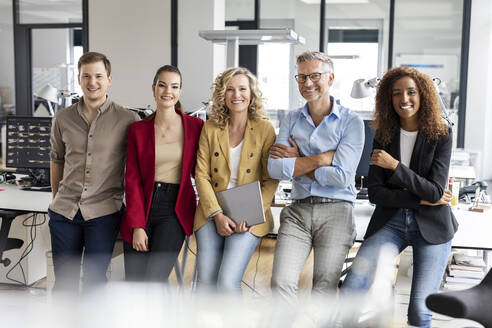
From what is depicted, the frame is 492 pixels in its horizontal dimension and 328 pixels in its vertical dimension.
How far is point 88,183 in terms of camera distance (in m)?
2.29

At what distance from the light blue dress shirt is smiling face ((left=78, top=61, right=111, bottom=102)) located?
0.81m

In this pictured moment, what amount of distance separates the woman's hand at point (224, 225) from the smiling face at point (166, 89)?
0.53m

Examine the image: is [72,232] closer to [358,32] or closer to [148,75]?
[148,75]

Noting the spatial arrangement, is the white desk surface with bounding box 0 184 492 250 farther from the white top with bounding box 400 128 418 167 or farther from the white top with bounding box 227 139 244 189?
the white top with bounding box 227 139 244 189

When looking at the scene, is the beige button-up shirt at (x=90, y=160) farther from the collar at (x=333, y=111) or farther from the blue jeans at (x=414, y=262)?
the blue jeans at (x=414, y=262)

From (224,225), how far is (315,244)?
1.26ft

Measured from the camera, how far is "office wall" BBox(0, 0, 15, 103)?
820cm

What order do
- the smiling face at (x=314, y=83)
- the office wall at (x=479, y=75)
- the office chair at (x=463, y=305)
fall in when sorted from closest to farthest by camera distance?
the office chair at (x=463, y=305) → the smiling face at (x=314, y=83) → the office wall at (x=479, y=75)

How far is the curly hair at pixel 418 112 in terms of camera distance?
203cm

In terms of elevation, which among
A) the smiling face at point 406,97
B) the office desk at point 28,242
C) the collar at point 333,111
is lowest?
the office desk at point 28,242

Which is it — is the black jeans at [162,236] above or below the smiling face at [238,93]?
below

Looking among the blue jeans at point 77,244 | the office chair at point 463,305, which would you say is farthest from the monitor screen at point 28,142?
the office chair at point 463,305

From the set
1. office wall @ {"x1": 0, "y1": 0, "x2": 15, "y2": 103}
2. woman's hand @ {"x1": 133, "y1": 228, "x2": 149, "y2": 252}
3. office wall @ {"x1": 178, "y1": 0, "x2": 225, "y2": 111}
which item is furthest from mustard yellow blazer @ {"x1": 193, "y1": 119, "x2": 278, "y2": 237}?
office wall @ {"x1": 0, "y1": 0, "x2": 15, "y2": 103}

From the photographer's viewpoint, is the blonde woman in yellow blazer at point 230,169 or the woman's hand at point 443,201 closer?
the woman's hand at point 443,201
